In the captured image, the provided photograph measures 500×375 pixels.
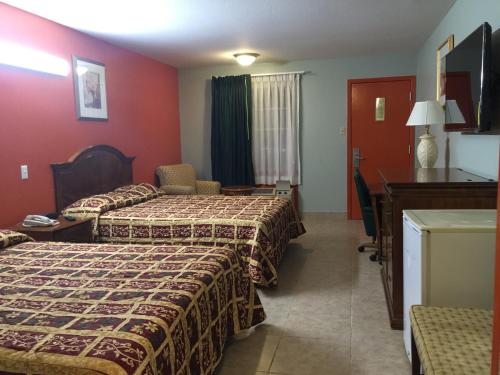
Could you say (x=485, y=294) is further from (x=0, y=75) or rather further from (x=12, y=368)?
(x=0, y=75)

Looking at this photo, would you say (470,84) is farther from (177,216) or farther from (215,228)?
(177,216)

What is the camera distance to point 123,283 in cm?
189

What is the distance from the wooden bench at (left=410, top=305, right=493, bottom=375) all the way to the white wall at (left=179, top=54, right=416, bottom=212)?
4269 millimetres

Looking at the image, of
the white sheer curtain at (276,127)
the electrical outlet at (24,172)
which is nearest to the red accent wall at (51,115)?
the electrical outlet at (24,172)

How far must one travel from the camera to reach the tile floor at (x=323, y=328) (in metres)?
2.21

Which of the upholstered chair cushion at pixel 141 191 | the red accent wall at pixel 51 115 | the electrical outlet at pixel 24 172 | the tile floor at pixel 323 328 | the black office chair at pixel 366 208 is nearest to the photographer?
the tile floor at pixel 323 328

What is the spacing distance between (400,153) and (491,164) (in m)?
3.13

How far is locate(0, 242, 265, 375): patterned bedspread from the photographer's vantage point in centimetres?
129

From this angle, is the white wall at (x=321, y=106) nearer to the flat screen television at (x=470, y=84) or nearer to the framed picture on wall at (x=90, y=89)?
the framed picture on wall at (x=90, y=89)

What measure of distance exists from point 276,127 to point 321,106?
0.71 meters

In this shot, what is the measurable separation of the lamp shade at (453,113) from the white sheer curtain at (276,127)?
2.80 m

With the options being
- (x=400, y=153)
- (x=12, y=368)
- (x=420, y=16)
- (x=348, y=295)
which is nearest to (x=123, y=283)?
(x=12, y=368)

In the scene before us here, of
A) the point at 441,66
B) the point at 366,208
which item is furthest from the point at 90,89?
the point at 441,66

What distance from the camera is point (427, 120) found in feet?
10.8
